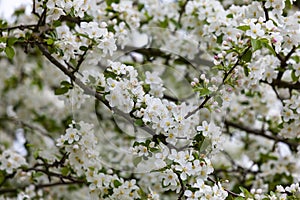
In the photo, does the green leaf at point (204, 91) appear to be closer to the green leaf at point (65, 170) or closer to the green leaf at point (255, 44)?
the green leaf at point (255, 44)

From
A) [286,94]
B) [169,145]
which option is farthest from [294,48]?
[169,145]

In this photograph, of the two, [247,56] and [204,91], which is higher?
[247,56]

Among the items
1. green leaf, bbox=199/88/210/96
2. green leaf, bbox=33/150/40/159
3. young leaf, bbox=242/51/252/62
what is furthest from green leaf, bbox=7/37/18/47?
young leaf, bbox=242/51/252/62

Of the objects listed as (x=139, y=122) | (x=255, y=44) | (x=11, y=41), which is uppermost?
(x=11, y=41)

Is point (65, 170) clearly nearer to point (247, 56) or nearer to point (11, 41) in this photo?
point (11, 41)

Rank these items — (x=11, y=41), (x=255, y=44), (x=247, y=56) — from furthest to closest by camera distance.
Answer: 1. (x=11, y=41)
2. (x=247, y=56)
3. (x=255, y=44)

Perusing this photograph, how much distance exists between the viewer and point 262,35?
1.89m

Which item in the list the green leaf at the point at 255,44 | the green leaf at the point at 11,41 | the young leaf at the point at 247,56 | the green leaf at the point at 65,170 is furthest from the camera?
the green leaf at the point at 65,170

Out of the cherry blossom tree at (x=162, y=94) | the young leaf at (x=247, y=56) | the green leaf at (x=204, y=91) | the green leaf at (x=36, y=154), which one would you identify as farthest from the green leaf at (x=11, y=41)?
the young leaf at (x=247, y=56)

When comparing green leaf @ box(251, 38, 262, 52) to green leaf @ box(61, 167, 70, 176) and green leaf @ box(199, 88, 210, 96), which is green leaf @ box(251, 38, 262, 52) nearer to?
green leaf @ box(199, 88, 210, 96)

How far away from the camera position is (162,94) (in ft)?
7.22

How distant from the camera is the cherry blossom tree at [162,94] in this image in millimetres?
1918

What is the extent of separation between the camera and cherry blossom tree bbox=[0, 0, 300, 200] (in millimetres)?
1918

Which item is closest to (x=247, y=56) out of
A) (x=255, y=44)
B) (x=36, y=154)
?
(x=255, y=44)
